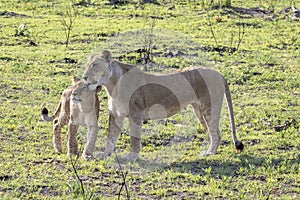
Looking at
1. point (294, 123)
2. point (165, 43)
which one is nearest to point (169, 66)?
point (165, 43)

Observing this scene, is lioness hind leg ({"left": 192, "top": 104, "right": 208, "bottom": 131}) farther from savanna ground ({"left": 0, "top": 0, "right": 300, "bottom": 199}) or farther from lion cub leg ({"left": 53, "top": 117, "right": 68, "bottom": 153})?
lion cub leg ({"left": 53, "top": 117, "right": 68, "bottom": 153})

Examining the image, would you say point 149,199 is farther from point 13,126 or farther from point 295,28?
point 295,28

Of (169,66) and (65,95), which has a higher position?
(65,95)

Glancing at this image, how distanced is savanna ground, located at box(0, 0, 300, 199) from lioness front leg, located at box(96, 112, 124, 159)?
97mm

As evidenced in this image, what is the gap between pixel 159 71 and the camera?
13.4 meters

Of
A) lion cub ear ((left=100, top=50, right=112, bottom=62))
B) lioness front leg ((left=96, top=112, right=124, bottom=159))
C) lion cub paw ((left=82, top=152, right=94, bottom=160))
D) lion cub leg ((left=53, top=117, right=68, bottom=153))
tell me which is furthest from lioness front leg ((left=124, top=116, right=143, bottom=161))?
lion cub leg ((left=53, top=117, right=68, bottom=153))

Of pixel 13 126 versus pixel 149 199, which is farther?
pixel 13 126

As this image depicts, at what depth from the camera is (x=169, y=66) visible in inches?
538

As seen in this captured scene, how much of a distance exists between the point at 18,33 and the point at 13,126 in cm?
712

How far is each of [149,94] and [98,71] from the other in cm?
72

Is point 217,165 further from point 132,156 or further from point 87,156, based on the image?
point 87,156

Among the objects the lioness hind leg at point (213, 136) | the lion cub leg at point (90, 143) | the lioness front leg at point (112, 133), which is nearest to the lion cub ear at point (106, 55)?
the lioness front leg at point (112, 133)

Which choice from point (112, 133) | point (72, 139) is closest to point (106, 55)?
point (112, 133)

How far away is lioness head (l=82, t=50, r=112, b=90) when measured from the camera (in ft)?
26.5
